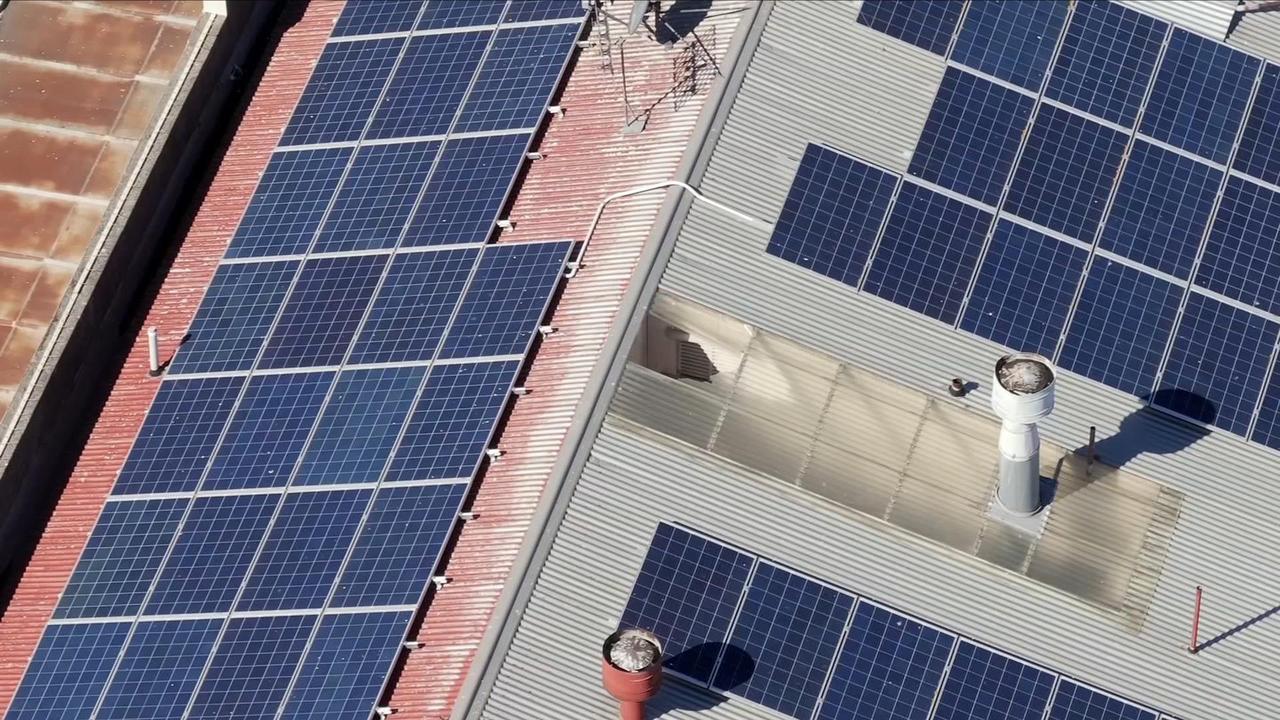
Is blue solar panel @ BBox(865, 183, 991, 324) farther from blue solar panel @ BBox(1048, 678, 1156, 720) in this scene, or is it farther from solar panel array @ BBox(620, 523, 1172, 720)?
blue solar panel @ BBox(1048, 678, 1156, 720)

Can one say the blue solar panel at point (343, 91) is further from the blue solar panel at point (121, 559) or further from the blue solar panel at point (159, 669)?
the blue solar panel at point (159, 669)

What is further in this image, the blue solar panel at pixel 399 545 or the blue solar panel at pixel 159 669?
the blue solar panel at pixel 399 545

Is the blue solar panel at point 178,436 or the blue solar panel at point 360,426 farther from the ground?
the blue solar panel at point 360,426

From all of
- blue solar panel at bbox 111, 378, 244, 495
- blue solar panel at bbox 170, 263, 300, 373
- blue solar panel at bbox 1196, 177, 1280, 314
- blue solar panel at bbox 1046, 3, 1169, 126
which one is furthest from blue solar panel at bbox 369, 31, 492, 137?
blue solar panel at bbox 1196, 177, 1280, 314

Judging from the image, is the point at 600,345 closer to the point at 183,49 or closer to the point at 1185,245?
the point at 1185,245

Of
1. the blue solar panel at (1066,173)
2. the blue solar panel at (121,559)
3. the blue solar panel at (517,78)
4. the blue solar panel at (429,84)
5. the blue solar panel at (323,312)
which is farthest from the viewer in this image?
the blue solar panel at (429,84)

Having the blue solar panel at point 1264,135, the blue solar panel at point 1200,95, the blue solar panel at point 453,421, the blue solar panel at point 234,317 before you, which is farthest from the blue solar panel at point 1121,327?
the blue solar panel at point 234,317
